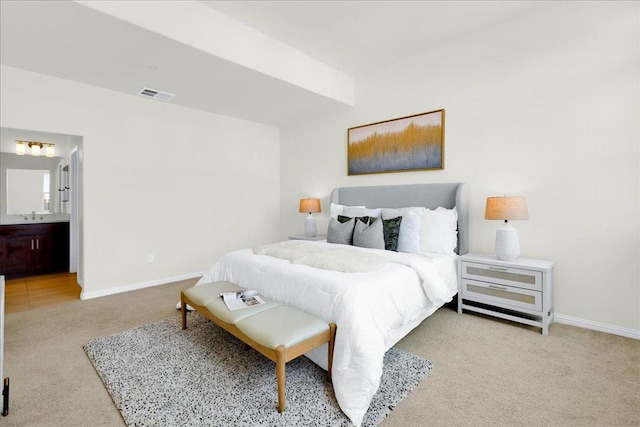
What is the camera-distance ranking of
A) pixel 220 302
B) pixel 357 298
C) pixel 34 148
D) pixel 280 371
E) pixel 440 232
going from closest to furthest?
pixel 280 371
pixel 357 298
pixel 220 302
pixel 440 232
pixel 34 148

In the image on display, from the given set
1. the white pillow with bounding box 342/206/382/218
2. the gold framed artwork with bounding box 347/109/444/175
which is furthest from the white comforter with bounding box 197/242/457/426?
the gold framed artwork with bounding box 347/109/444/175

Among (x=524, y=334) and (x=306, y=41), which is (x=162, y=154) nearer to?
(x=306, y=41)

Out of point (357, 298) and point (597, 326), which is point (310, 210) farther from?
point (597, 326)

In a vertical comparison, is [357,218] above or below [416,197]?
below

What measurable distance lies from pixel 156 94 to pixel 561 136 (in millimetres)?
4532

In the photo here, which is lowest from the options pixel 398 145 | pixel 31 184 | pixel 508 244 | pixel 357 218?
pixel 508 244

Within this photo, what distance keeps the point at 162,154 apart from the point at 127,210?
88 cm

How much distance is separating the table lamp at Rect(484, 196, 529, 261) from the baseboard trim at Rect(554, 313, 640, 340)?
2.36 ft

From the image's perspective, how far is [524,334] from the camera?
8.61 ft

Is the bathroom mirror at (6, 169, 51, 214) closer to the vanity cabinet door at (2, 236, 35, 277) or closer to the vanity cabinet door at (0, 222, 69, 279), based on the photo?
the vanity cabinet door at (0, 222, 69, 279)

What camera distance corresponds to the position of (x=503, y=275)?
2811mm

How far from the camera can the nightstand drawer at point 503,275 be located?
2.63 meters

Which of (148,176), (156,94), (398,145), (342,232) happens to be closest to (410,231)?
(342,232)

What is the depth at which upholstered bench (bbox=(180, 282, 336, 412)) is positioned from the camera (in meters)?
1.65
